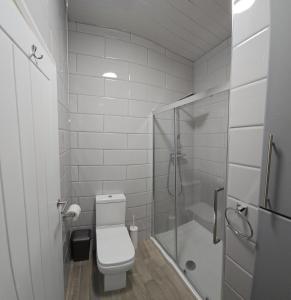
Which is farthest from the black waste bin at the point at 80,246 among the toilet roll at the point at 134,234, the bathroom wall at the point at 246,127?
the bathroom wall at the point at 246,127

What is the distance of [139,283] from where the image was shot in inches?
57.8

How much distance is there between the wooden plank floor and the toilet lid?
38 centimetres

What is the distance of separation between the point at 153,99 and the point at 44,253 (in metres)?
1.84

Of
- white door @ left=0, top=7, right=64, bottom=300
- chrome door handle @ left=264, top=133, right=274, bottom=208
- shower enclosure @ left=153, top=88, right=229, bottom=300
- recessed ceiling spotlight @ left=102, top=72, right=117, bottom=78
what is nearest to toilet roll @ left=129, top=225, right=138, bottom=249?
shower enclosure @ left=153, top=88, right=229, bottom=300

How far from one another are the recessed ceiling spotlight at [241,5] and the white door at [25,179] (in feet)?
3.08

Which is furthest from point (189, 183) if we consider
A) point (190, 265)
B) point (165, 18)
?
point (165, 18)

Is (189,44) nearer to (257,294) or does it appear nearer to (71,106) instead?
(71,106)

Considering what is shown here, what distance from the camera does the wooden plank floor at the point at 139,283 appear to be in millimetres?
1347

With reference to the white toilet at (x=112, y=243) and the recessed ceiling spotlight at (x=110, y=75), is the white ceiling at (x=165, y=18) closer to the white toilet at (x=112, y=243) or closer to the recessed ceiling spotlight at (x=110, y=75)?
the recessed ceiling spotlight at (x=110, y=75)

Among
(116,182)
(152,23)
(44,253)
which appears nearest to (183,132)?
(116,182)

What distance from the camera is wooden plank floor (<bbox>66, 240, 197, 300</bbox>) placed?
1.35 m

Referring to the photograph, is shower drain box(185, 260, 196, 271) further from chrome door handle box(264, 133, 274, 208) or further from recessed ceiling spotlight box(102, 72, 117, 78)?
recessed ceiling spotlight box(102, 72, 117, 78)

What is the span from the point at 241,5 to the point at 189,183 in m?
1.68

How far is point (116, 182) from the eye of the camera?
1906mm
